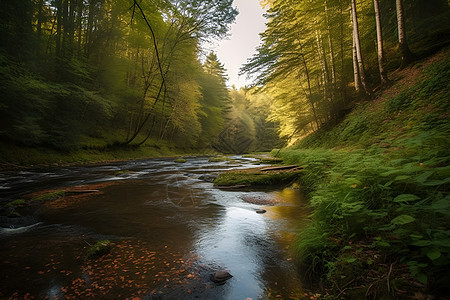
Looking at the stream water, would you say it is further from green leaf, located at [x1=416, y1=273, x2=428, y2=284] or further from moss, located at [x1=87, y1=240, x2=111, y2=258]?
green leaf, located at [x1=416, y1=273, x2=428, y2=284]

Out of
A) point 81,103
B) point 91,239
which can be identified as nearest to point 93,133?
point 81,103

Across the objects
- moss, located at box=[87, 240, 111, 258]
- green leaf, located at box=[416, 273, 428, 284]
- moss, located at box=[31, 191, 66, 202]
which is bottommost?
moss, located at box=[87, 240, 111, 258]

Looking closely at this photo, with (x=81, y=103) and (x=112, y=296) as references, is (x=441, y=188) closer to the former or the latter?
(x=112, y=296)

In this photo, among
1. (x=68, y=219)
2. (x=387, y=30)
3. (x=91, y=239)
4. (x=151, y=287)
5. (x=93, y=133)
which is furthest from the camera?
(x=93, y=133)

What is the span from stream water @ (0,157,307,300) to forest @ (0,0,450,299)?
1.94 ft

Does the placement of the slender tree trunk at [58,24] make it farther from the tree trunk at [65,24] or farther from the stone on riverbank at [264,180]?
the stone on riverbank at [264,180]

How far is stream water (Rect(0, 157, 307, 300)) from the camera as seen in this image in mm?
2037

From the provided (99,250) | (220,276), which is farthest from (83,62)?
(220,276)

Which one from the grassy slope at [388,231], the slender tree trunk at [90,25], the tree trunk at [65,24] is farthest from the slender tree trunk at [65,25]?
the grassy slope at [388,231]

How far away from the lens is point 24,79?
31.9 ft

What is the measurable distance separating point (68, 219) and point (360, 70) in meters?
12.3

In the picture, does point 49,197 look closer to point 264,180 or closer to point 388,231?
point 264,180

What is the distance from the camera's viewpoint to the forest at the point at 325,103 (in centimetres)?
180

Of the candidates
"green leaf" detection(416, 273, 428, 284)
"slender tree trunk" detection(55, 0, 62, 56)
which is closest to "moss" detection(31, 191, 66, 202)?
"green leaf" detection(416, 273, 428, 284)
